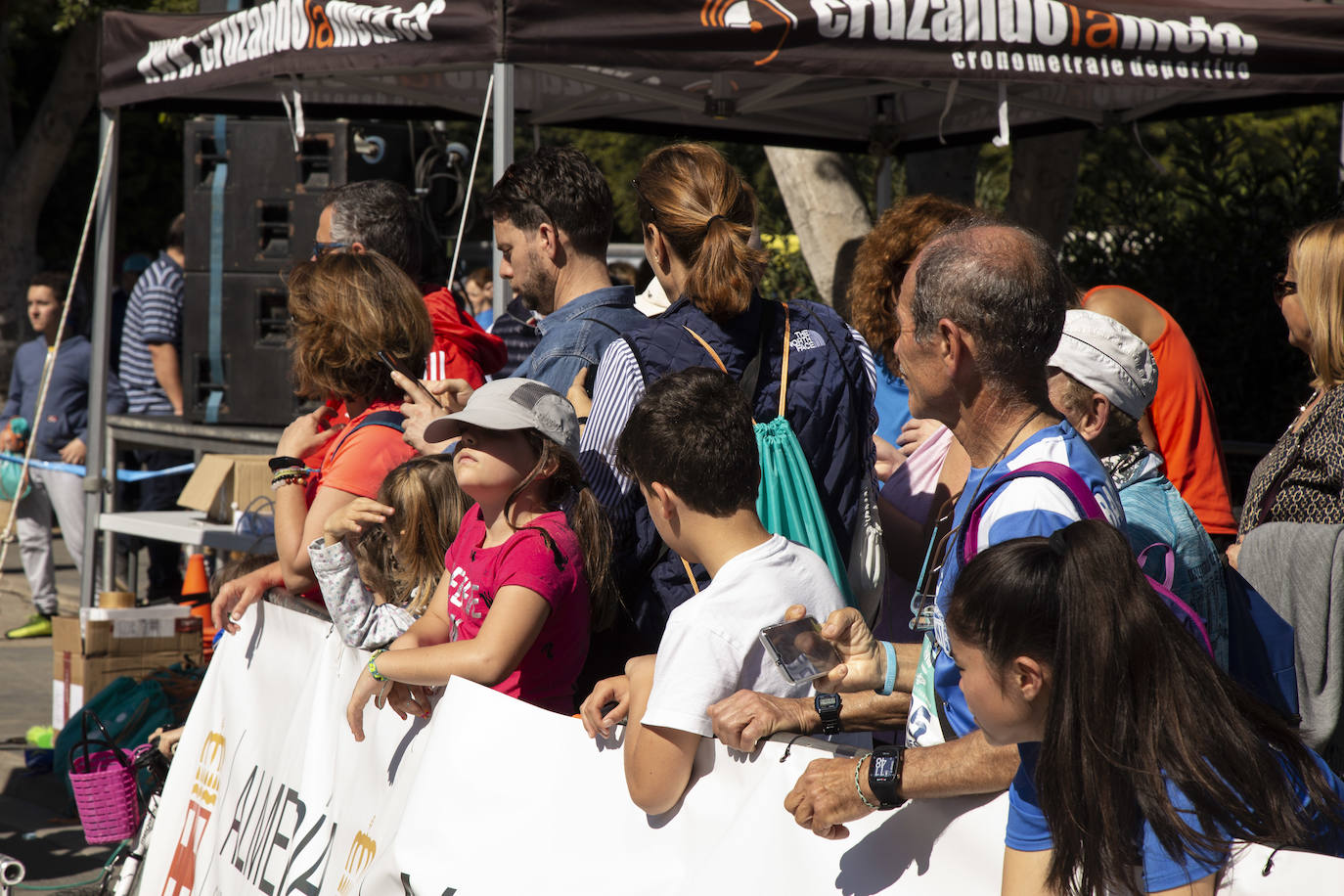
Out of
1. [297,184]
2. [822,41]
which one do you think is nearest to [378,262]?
[822,41]

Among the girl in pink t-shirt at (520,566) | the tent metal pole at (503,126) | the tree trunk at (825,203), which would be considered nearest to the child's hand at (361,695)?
the girl in pink t-shirt at (520,566)

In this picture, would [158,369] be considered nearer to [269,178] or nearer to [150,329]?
[150,329]

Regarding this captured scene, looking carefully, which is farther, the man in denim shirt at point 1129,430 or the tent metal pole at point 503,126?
the tent metal pole at point 503,126

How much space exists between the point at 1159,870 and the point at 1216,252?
6.92 metres

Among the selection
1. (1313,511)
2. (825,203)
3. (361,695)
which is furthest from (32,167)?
(1313,511)

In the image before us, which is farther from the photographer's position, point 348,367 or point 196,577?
point 196,577

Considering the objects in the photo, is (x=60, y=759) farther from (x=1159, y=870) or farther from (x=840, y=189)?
(x=840, y=189)

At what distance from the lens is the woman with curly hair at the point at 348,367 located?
3543 mm

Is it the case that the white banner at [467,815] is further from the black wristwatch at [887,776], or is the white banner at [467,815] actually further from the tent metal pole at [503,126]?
the tent metal pole at [503,126]

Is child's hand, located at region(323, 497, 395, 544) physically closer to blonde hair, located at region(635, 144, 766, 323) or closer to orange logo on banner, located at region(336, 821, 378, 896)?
orange logo on banner, located at region(336, 821, 378, 896)

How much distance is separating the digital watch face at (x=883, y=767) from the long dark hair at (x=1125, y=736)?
27 centimetres

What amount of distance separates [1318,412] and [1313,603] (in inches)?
19.5

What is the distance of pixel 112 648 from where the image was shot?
18.2 feet

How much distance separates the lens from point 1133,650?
166 cm
